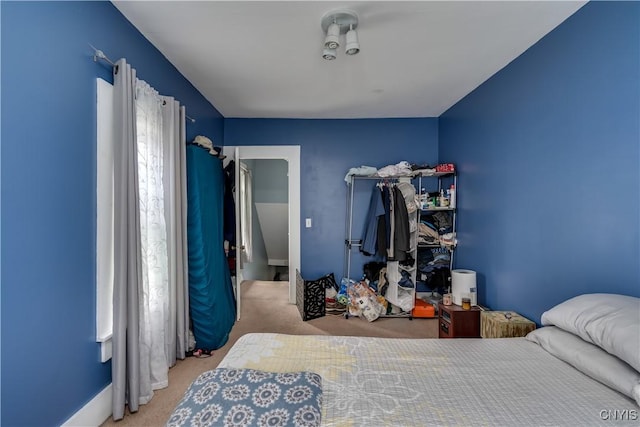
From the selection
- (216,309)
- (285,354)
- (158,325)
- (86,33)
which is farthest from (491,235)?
(86,33)

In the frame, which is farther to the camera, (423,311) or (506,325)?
(423,311)

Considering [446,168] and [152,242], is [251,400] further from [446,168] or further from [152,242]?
[446,168]

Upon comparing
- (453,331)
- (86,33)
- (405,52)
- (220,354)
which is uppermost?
(405,52)

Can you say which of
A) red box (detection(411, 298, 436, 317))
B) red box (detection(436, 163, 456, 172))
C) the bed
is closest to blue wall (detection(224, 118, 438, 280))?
red box (detection(436, 163, 456, 172))

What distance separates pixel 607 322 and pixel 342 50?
2.29 m

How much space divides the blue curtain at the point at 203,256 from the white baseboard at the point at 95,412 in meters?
0.88

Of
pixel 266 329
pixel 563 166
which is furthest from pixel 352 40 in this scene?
pixel 266 329

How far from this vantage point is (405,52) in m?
2.30

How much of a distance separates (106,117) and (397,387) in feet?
6.95

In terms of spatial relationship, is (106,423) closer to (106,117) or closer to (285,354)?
(285,354)

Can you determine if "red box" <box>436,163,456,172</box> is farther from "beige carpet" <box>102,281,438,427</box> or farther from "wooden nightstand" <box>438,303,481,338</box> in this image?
"beige carpet" <box>102,281,438,427</box>

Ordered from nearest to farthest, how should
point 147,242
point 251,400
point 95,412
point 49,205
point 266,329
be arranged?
point 251,400, point 49,205, point 95,412, point 147,242, point 266,329

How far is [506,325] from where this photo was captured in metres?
2.12

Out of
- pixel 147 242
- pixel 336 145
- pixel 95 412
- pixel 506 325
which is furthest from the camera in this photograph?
pixel 336 145
